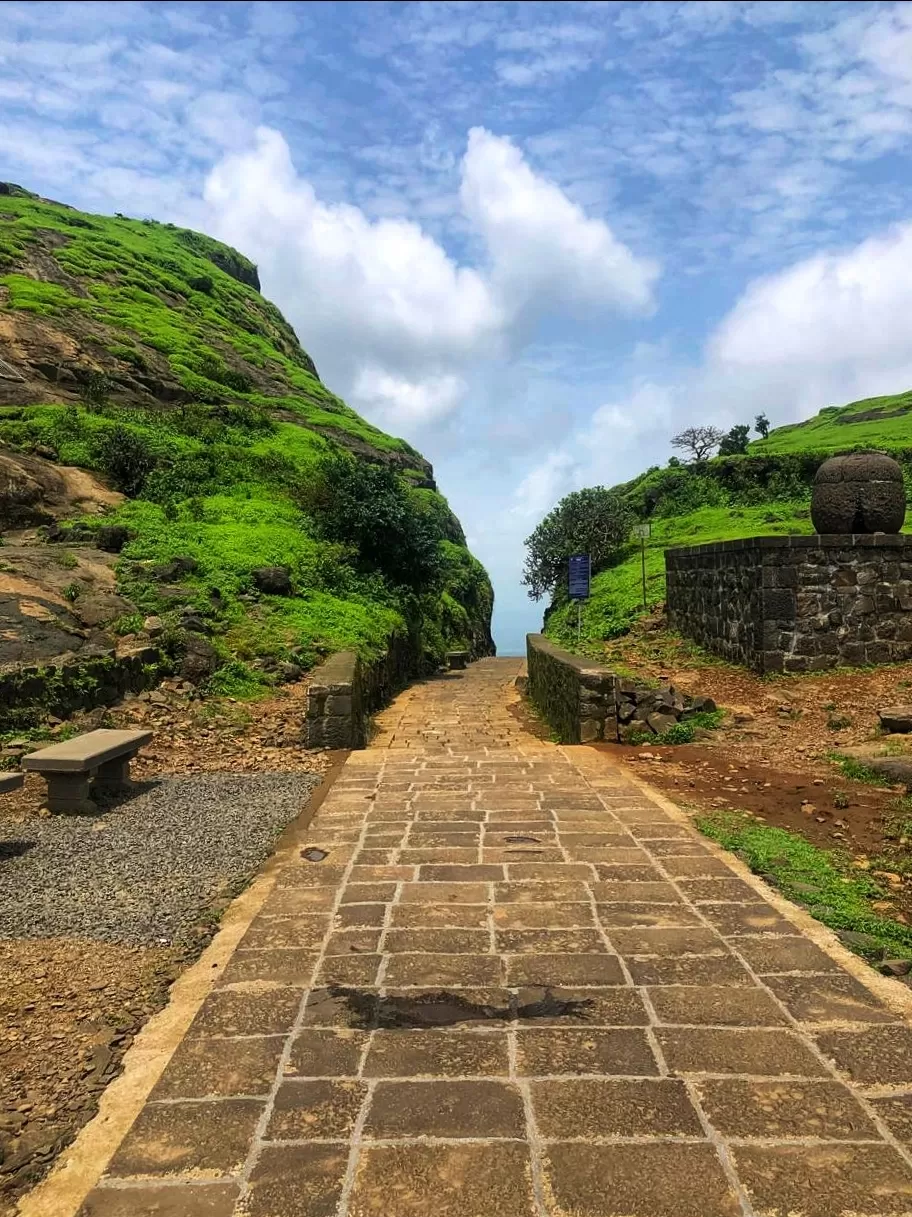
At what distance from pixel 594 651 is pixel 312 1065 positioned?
12.5 m

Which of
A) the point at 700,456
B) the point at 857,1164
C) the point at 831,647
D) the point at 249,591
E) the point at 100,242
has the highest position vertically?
the point at 100,242

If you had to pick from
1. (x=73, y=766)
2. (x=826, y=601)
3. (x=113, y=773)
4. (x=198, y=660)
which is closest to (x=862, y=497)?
(x=826, y=601)

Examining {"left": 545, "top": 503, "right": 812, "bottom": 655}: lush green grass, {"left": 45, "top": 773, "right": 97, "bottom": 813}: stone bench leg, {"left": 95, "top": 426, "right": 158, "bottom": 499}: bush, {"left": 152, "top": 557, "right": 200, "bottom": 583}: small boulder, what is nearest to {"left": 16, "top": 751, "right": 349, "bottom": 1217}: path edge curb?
{"left": 45, "top": 773, "right": 97, "bottom": 813}: stone bench leg

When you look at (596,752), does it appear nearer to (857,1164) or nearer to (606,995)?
(606,995)

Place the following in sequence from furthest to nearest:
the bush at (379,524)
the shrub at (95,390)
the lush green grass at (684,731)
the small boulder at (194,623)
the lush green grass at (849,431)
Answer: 1. the lush green grass at (849,431)
2. the shrub at (95,390)
3. the bush at (379,524)
4. the small boulder at (194,623)
5. the lush green grass at (684,731)

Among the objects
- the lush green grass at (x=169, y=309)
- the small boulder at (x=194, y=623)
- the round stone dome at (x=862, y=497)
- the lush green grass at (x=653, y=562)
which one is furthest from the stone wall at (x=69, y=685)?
the lush green grass at (x=169, y=309)

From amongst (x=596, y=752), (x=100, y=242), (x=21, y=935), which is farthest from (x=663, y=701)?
(x=100, y=242)

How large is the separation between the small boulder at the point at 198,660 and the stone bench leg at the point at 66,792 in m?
4.37

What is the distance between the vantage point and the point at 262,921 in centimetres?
404

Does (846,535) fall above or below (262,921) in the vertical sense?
above

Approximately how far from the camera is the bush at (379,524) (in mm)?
18484

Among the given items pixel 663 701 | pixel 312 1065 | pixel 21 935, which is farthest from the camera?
pixel 663 701

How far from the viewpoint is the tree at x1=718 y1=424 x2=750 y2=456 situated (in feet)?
131

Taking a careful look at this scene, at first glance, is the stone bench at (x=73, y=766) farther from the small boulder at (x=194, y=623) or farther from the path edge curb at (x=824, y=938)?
the small boulder at (x=194, y=623)
